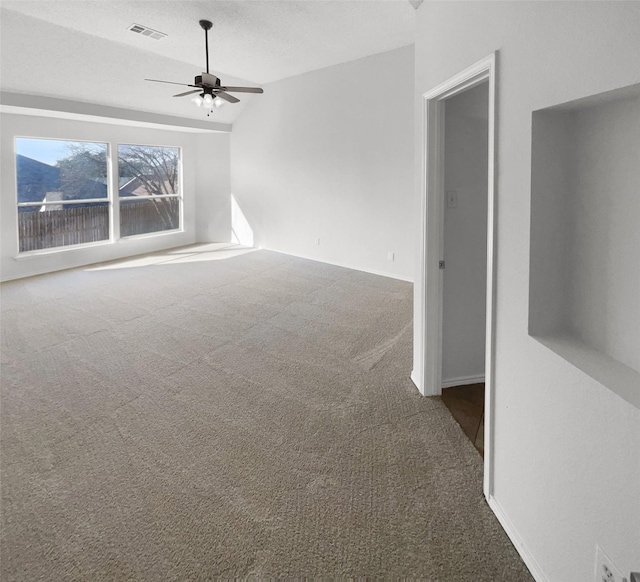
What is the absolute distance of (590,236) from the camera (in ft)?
5.19

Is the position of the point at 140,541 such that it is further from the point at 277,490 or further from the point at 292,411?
the point at 292,411

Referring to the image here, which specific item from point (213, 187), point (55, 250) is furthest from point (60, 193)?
point (213, 187)

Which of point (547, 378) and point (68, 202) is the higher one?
point (68, 202)

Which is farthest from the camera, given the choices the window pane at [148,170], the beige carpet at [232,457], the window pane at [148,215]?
the window pane at [148,215]

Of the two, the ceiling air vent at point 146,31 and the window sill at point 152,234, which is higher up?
the ceiling air vent at point 146,31

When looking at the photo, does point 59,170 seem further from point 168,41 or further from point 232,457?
point 232,457

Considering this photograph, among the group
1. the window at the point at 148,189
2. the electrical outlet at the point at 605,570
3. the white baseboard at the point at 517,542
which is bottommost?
the white baseboard at the point at 517,542

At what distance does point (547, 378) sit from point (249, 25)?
198 inches

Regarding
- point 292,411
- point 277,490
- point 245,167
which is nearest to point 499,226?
point 277,490

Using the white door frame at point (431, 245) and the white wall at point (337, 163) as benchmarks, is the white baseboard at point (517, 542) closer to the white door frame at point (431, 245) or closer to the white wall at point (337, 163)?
the white door frame at point (431, 245)

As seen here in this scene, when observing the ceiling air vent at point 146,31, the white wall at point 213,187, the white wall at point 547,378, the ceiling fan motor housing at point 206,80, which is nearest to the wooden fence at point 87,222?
the white wall at point 213,187

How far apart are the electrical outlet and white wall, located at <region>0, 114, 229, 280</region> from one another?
7.74 metres

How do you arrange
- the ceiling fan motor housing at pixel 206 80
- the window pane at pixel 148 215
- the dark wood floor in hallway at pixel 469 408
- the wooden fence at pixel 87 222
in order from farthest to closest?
the window pane at pixel 148 215 < the wooden fence at pixel 87 222 < the ceiling fan motor housing at pixel 206 80 < the dark wood floor in hallway at pixel 469 408

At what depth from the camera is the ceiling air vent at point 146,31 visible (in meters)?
5.23
